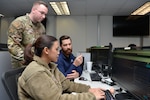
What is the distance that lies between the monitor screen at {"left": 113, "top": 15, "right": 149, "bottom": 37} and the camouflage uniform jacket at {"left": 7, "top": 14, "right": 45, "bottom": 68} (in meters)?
4.87

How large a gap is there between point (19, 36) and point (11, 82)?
0.91 meters

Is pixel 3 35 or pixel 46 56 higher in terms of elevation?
pixel 3 35

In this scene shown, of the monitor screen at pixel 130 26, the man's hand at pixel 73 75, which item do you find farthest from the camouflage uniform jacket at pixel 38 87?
the monitor screen at pixel 130 26

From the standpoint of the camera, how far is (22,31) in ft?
6.32

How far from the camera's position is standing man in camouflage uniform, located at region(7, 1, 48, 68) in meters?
1.86

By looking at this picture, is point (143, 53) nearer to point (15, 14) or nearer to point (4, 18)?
point (15, 14)

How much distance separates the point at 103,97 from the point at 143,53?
37 cm

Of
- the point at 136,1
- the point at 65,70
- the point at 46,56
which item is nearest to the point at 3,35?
the point at 136,1

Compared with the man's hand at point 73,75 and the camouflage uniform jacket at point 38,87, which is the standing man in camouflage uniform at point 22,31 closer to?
the man's hand at point 73,75

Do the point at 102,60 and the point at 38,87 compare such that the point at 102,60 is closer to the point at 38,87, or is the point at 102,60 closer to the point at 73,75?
the point at 73,75

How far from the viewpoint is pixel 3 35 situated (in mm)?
6703

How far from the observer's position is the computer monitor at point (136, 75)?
1082 mm

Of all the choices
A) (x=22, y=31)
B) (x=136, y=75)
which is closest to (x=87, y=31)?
(x=22, y=31)

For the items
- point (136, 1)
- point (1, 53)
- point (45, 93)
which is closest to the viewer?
point (45, 93)
